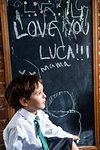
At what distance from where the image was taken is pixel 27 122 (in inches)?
62.4

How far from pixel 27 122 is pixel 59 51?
3.19 ft


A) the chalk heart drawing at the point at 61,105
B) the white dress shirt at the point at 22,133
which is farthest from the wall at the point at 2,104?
the white dress shirt at the point at 22,133

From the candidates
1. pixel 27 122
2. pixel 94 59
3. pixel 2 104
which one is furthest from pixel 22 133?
pixel 94 59

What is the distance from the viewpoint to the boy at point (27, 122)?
1.49m

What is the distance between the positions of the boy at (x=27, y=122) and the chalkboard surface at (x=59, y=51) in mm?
563

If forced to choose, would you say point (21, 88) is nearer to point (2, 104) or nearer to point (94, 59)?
point (2, 104)

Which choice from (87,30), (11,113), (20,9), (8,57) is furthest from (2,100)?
(87,30)

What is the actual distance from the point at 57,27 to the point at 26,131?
1.23 metres

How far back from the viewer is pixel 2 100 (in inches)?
87.6

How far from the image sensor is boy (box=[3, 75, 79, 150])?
1.49m

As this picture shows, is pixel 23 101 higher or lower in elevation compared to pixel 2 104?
higher

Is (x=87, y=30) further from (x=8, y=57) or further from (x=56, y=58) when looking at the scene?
(x=8, y=57)

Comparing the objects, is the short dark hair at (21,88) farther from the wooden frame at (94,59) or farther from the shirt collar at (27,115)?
the wooden frame at (94,59)

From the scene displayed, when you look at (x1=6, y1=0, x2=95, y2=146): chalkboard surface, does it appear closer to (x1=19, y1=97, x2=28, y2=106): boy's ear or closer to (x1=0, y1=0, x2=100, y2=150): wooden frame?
(x1=0, y1=0, x2=100, y2=150): wooden frame
